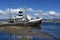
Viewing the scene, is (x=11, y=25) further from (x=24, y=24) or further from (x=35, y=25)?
(x=35, y=25)

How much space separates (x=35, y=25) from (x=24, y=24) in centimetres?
787

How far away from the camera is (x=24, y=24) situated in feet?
330

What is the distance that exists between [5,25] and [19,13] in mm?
14037

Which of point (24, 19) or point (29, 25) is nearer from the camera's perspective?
point (29, 25)

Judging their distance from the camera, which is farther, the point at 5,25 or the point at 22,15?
the point at 22,15

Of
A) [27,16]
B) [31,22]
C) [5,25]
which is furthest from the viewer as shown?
[27,16]

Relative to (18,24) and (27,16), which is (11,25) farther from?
(27,16)

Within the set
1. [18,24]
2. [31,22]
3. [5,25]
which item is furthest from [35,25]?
[5,25]

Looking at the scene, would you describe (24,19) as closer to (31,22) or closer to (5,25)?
(31,22)

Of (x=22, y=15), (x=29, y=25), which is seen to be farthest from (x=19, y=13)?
(x=29, y=25)

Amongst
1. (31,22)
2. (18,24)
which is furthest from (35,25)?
(18,24)

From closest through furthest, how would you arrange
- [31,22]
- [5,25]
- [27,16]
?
[5,25] → [31,22] → [27,16]

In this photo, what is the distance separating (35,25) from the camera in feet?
349

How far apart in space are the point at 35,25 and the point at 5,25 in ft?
55.2
